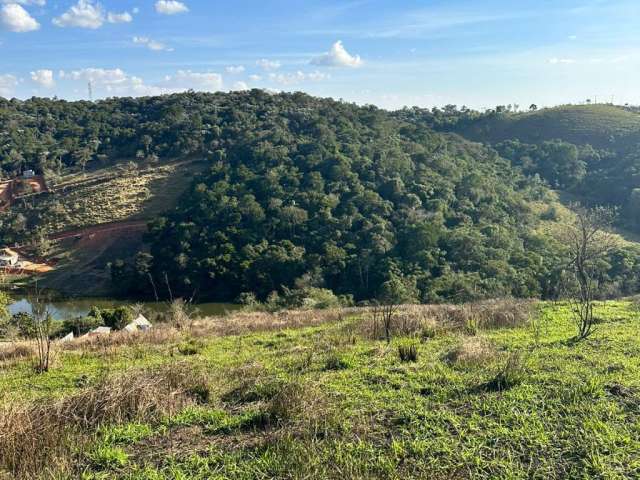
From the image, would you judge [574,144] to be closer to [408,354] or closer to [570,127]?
[570,127]

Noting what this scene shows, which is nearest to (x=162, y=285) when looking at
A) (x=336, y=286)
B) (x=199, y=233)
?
(x=199, y=233)

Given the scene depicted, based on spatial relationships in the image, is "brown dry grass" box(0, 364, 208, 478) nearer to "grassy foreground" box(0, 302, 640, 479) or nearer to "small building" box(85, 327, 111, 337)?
"grassy foreground" box(0, 302, 640, 479)

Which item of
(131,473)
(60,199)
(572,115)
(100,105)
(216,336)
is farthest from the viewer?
(100,105)

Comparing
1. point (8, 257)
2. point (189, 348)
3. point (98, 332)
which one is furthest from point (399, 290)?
point (8, 257)

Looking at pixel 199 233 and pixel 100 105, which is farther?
pixel 100 105

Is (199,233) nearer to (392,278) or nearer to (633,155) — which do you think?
(392,278)

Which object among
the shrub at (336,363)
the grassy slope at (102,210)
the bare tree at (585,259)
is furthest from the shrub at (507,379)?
the grassy slope at (102,210)

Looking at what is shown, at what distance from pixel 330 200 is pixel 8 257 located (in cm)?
2771

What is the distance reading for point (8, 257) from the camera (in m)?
40.2

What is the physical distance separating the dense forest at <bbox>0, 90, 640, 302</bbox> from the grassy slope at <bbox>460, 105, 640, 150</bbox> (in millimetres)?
4360

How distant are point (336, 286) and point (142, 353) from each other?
2354 centimetres

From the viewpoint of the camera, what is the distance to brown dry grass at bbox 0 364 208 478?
14.5 ft

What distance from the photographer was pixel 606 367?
6816 mm

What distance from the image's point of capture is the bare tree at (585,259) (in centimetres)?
975
